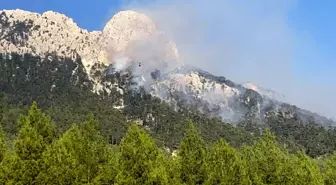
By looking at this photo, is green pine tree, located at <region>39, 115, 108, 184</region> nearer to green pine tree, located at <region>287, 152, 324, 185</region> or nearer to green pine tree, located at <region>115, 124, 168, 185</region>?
green pine tree, located at <region>115, 124, 168, 185</region>

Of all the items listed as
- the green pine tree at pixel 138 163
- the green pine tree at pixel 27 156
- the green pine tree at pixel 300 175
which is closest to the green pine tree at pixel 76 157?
the green pine tree at pixel 27 156

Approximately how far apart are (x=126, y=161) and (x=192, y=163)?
35.1ft

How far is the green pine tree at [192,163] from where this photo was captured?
4638 centimetres

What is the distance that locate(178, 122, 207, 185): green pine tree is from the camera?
46.4 metres

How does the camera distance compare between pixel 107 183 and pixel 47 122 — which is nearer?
pixel 47 122

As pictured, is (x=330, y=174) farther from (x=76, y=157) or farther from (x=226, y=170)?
(x=76, y=157)

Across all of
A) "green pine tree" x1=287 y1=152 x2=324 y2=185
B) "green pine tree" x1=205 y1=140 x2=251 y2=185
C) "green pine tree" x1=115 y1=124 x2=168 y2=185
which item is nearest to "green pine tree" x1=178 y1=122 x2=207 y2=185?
"green pine tree" x1=205 y1=140 x2=251 y2=185

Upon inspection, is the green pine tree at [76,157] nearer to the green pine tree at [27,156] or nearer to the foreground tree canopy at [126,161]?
the foreground tree canopy at [126,161]

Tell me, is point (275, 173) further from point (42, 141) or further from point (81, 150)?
point (42, 141)

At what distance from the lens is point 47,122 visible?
127 feet

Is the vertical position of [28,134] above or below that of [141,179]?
above

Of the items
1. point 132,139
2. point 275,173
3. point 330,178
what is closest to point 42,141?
point 132,139

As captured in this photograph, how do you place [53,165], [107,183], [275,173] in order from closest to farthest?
[53,165]
[107,183]
[275,173]

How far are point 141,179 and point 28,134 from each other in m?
9.25
